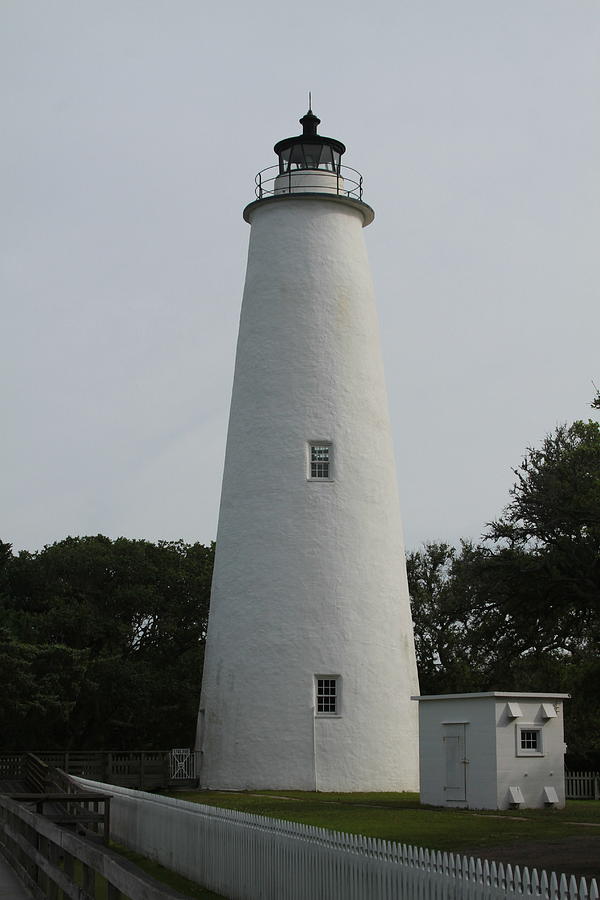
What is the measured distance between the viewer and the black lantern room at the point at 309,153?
35.9m

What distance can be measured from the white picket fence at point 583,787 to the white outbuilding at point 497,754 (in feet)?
28.0

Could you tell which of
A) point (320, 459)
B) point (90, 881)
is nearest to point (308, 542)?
point (320, 459)

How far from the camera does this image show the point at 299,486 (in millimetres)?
32781

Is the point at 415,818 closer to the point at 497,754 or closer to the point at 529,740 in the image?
the point at 497,754

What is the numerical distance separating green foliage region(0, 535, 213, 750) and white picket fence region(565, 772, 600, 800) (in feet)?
42.9

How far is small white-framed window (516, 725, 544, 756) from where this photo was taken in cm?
2659

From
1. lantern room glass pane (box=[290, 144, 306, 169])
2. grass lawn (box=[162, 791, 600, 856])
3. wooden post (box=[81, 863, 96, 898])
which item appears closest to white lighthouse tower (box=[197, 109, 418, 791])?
lantern room glass pane (box=[290, 144, 306, 169])

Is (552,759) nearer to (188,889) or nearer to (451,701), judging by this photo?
(451,701)

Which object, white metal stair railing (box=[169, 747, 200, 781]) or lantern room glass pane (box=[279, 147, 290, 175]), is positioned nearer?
white metal stair railing (box=[169, 747, 200, 781])

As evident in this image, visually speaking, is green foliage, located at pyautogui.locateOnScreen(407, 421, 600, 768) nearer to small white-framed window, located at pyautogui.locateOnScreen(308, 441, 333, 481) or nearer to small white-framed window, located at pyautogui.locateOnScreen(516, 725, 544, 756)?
small white-framed window, located at pyautogui.locateOnScreen(516, 725, 544, 756)

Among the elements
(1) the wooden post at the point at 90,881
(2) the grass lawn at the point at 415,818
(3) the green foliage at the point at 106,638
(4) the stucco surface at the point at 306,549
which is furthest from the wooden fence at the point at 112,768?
(1) the wooden post at the point at 90,881

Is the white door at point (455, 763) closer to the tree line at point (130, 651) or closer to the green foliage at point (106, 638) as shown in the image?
the tree line at point (130, 651)

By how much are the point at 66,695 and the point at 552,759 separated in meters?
17.8

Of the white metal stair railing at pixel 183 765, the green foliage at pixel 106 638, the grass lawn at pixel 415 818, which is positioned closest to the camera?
the grass lawn at pixel 415 818
